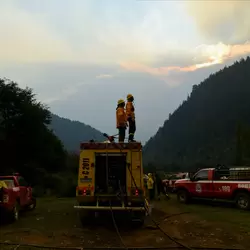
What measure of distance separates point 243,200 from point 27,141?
26.1 metres

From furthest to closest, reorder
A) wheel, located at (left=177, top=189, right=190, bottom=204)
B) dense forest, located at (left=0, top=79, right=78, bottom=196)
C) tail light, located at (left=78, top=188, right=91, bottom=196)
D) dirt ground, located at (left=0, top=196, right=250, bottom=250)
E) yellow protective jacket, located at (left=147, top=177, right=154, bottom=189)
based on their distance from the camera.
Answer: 1. dense forest, located at (left=0, top=79, right=78, bottom=196)
2. yellow protective jacket, located at (left=147, top=177, right=154, bottom=189)
3. wheel, located at (left=177, top=189, right=190, bottom=204)
4. tail light, located at (left=78, top=188, right=91, bottom=196)
5. dirt ground, located at (left=0, top=196, right=250, bottom=250)

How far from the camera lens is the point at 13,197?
14.4m

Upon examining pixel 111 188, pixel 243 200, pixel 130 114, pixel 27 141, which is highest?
pixel 27 141

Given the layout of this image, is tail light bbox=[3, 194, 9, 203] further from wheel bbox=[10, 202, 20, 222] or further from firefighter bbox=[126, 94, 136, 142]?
firefighter bbox=[126, 94, 136, 142]

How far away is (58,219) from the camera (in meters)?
15.1

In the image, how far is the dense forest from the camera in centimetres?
3691

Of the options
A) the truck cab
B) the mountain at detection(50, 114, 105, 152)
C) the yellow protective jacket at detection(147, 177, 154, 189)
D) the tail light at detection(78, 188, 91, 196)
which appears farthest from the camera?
the mountain at detection(50, 114, 105, 152)

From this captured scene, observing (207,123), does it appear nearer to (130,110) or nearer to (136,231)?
(130,110)

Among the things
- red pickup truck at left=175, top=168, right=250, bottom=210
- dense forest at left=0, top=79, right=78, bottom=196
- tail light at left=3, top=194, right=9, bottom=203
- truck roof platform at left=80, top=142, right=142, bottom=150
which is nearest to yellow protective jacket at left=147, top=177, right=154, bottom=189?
red pickup truck at left=175, top=168, right=250, bottom=210

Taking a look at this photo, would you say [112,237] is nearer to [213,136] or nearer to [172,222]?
[172,222]

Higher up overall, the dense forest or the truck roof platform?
the dense forest

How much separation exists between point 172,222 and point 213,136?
103896 millimetres

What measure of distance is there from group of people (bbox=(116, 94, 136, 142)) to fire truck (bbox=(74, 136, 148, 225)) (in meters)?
1.26

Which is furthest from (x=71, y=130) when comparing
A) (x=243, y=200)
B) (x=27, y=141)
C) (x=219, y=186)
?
(x=243, y=200)
